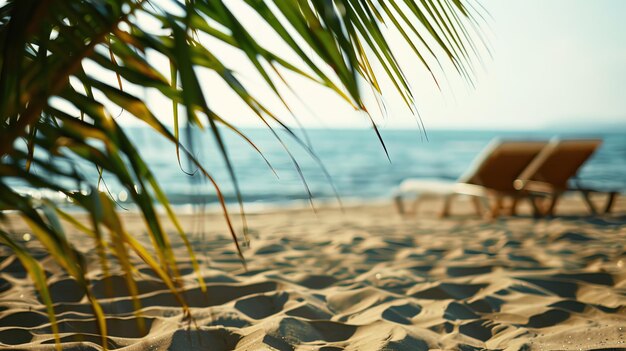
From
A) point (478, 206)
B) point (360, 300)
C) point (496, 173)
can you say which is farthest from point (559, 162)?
point (360, 300)

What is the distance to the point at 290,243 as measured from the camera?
14.7 ft

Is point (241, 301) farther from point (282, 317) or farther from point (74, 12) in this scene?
point (74, 12)

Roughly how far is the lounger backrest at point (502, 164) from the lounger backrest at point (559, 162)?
0.12 metres

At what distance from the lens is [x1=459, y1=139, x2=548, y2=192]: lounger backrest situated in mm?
7273

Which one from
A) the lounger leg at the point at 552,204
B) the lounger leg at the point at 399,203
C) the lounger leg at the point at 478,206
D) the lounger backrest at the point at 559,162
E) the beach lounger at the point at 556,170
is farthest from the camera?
the lounger leg at the point at 399,203

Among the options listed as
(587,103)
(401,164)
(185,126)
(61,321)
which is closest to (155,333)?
(61,321)

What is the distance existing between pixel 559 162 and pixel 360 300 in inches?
208

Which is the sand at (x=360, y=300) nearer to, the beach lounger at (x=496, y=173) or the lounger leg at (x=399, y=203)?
the beach lounger at (x=496, y=173)

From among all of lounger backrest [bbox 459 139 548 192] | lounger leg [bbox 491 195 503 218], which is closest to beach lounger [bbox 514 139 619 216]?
lounger backrest [bbox 459 139 548 192]

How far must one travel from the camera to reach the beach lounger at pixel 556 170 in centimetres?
702

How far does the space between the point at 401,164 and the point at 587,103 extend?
63.7 m

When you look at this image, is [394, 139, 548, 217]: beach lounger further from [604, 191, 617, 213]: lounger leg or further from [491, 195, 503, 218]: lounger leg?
[604, 191, 617, 213]: lounger leg

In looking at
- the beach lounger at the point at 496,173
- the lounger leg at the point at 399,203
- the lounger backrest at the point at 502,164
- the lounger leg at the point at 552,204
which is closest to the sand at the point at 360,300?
the lounger leg at the point at 552,204

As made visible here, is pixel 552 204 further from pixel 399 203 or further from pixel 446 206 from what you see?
pixel 399 203
